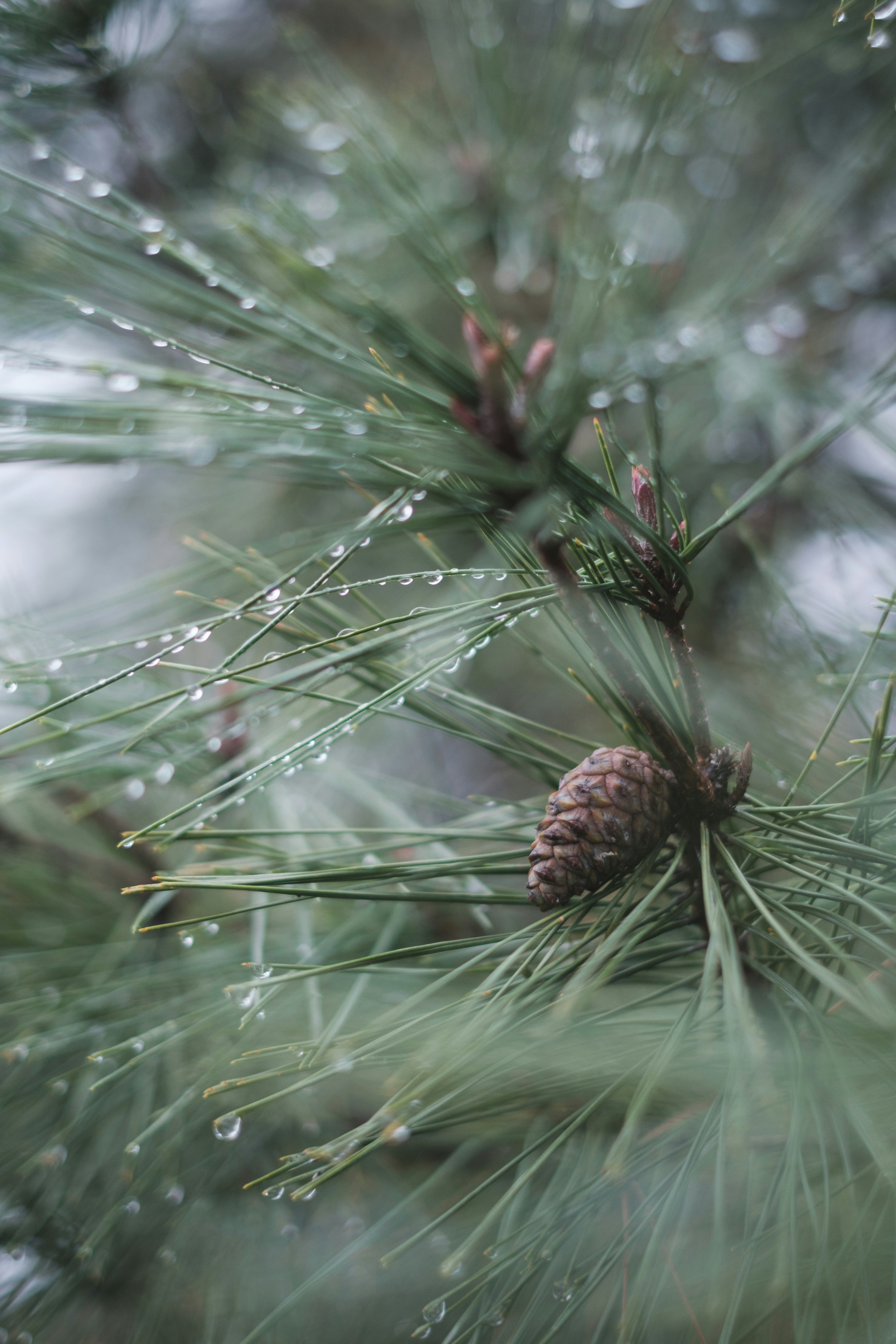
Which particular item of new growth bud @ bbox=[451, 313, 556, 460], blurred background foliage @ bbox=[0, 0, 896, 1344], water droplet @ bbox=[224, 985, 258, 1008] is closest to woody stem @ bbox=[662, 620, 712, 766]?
blurred background foliage @ bbox=[0, 0, 896, 1344]

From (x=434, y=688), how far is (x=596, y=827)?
0.13 metres

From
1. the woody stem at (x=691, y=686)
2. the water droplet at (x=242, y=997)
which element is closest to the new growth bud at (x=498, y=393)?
the woody stem at (x=691, y=686)

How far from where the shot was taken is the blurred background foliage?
0.33m

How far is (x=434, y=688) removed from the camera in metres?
0.44

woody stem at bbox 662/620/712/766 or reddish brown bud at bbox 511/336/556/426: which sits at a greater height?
reddish brown bud at bbox 511/336/556/426

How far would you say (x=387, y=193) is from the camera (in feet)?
1.93

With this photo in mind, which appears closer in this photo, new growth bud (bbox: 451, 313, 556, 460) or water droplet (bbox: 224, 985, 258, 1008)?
new growth bud (bbox: 451, 313, 556, 460)

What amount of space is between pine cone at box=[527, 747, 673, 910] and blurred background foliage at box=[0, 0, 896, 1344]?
0.06 ft

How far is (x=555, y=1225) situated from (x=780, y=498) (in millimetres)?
770

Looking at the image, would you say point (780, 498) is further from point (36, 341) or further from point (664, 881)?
point (36, 341)

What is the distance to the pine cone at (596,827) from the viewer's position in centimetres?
36

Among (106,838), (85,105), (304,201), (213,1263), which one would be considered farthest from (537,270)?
(213,1263)

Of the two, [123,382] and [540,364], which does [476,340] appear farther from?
[123,382]

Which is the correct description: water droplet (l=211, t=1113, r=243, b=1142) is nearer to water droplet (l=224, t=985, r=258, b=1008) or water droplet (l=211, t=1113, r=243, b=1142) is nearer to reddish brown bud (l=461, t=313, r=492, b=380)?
water droplet (l=224, t=985, r=258, b=1008)
